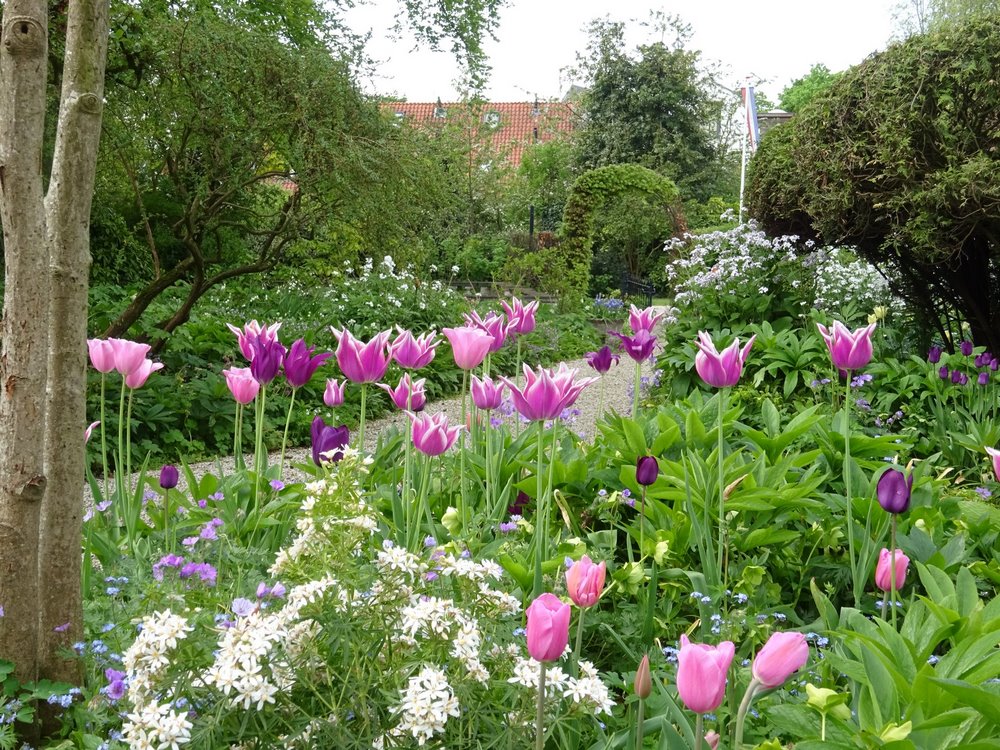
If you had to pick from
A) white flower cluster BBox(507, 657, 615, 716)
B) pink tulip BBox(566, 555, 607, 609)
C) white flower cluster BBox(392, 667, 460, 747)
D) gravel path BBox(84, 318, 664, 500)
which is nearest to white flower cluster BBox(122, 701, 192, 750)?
white flower cluster BBox(392, 667, 460, 747)

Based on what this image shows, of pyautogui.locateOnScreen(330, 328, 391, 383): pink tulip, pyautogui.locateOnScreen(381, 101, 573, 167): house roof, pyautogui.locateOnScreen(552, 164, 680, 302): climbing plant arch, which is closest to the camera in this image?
pyautogui.locateOnScreen(330, 328, 391, 383): pink tulip

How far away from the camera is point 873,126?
213 inches

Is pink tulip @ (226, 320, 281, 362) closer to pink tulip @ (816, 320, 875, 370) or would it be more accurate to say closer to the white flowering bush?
the white flowering bush

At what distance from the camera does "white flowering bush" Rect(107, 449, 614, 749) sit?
4.21 ft

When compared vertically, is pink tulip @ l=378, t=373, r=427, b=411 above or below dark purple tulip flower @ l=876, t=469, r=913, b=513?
above

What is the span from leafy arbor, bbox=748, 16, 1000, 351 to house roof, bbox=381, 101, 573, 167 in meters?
9.02

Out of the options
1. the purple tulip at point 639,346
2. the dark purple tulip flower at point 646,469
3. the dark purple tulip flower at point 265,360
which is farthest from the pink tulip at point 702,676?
the purple tulip at point 639,346

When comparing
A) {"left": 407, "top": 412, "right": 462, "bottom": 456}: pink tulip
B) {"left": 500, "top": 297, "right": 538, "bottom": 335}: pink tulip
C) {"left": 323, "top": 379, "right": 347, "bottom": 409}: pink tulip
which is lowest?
{"left": 407, "top": 412, "right": 462, "bottom": 456}: pink tulip

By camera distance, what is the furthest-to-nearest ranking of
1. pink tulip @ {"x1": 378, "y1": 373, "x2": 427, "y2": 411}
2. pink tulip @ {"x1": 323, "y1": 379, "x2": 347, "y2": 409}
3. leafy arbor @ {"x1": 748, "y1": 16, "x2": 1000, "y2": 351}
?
leafy arbor @ {"x1": 748, "y1": 16, "x2": 1000, "y2": 351} → pink tulip @ {"x1": 323, "y1": 379, "x2": 347, "y2": 409} → pink tulip @ {"x1": 378, "y1": 373, "x2": 427, "y2": 411}

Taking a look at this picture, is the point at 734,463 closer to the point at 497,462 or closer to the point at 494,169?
the point at 497,462

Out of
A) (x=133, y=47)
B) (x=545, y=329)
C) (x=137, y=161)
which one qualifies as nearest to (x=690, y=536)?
(x=137, y=161)

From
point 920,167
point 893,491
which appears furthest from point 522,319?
point 920,167

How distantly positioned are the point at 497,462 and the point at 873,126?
3699 millimetres

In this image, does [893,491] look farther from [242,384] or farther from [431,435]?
[242,384]
